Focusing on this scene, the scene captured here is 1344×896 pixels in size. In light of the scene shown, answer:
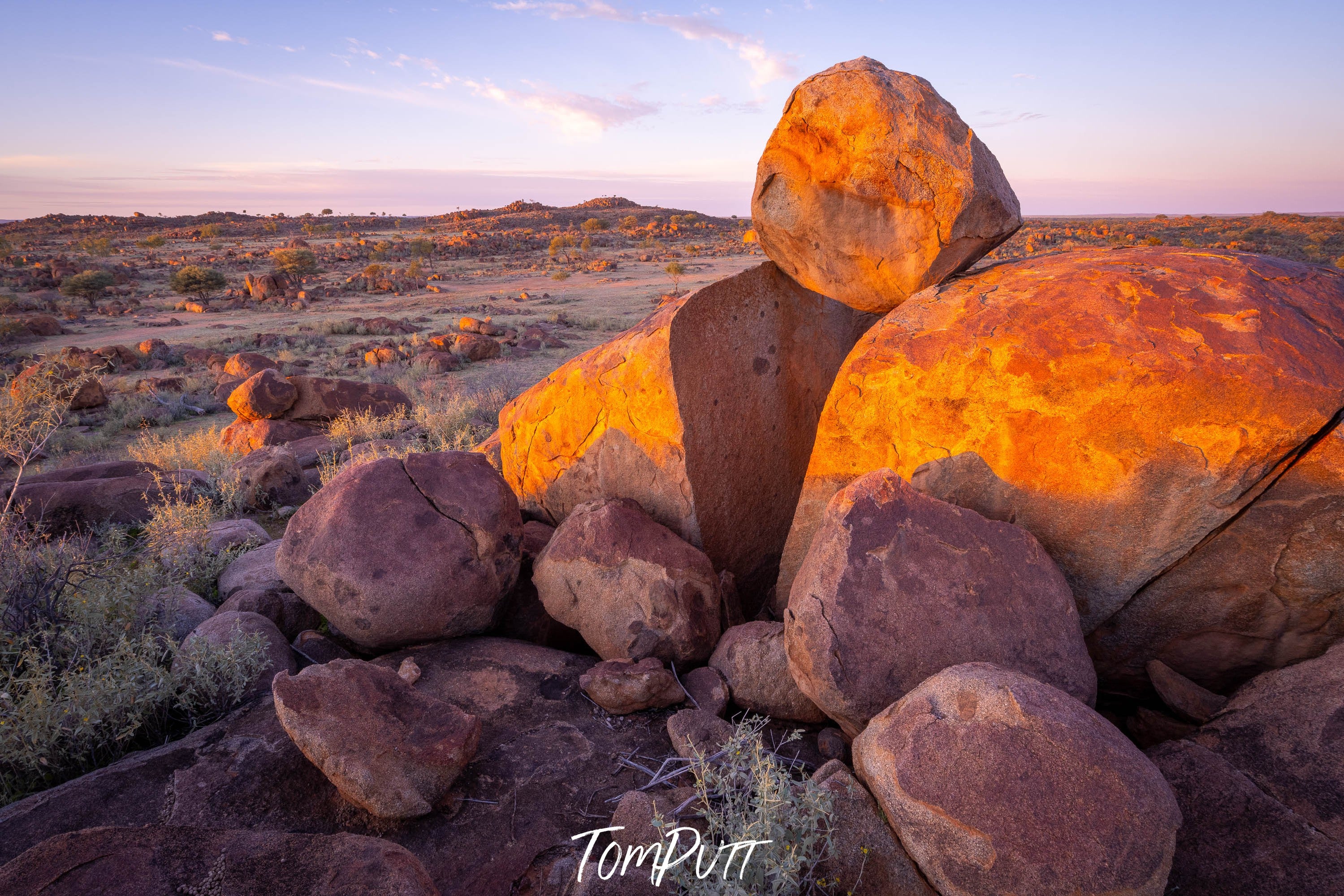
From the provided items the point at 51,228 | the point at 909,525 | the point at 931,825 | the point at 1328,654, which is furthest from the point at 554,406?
the point at 51,228

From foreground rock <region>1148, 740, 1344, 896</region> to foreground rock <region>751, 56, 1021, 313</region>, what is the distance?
7.98 ft

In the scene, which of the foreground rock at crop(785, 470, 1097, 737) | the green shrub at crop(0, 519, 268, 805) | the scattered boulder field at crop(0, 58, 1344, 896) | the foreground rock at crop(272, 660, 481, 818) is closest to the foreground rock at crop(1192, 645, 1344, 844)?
the scattered boulder field at crop(0, 58, 1344, 896)

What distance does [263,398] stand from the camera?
8977 mm

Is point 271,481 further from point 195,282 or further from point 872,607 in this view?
point 195,282

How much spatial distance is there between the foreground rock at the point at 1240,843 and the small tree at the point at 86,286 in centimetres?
3068

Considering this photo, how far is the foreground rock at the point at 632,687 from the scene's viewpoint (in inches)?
122

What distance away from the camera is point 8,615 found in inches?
133

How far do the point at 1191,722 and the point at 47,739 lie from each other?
4549 mm

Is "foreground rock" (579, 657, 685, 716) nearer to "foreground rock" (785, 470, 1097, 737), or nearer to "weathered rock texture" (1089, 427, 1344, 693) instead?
"foreground rock" (785, 470, 1097, 737)

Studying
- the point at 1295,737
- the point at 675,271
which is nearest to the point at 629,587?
the point at 1295,737

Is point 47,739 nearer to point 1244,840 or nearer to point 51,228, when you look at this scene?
point 1244,840

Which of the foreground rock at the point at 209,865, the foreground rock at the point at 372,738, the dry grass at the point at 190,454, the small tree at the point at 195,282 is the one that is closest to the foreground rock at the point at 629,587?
the foreground rock at the point at 372,738

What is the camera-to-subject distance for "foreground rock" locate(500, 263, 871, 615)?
13.2 ft

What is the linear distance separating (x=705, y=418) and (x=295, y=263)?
3462cm
